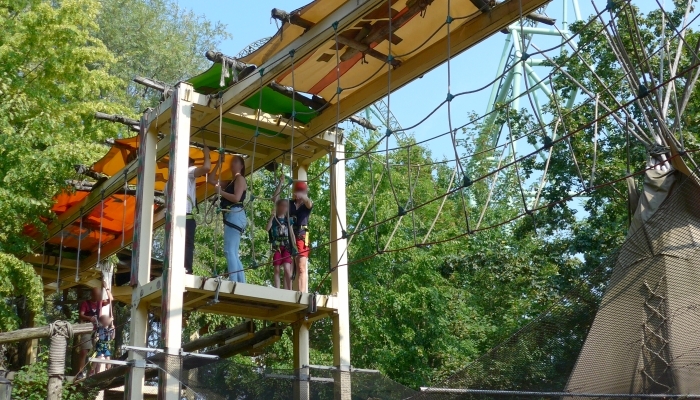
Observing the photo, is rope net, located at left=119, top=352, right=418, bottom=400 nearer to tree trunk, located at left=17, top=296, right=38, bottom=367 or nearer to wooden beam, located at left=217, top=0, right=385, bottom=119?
wooden beam, located at left=217, top=0, right=385, bottom=119

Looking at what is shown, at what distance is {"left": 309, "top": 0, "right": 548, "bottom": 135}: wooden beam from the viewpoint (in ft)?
21.9

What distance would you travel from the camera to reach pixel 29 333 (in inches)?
285

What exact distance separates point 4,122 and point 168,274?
4210 mm

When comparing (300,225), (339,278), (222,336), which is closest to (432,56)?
(300,225)

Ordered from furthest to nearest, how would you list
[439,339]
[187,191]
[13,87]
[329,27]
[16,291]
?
[439,339] → [13,87] → [16,291] → [187,191] → [329,27]

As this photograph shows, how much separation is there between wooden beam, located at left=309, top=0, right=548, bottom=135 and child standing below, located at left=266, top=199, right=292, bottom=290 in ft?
2.97

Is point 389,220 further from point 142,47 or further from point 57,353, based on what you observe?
point 142,47

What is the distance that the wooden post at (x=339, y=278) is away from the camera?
838 centimetres

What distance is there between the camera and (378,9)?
728 cm

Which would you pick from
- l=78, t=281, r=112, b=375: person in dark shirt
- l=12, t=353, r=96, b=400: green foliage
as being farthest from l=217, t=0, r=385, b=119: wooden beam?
l=78, t=281, r=112, b=375: person in dark shirt

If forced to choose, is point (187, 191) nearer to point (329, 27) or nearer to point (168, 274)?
point (168, 274)

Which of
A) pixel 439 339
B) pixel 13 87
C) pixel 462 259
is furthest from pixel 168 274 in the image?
pixel 462 259

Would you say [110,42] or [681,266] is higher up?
[110,42]

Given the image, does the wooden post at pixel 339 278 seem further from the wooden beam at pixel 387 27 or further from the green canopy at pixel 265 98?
the wooden beam at pixel 387 27
